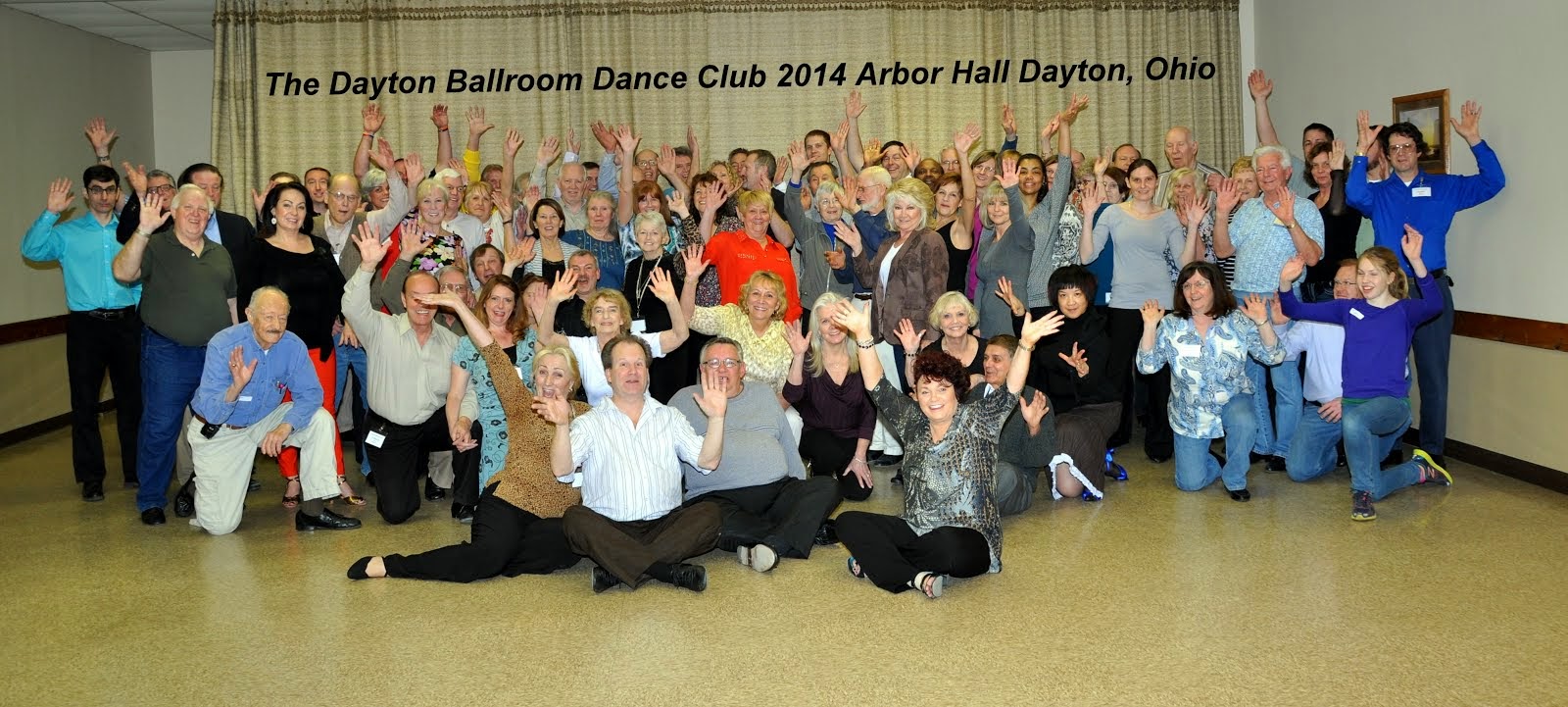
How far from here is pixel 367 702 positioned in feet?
11.1

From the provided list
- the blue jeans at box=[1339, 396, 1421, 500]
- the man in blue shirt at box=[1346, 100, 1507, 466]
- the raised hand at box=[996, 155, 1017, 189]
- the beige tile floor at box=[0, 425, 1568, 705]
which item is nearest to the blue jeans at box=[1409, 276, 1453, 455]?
the man in blue shirt at box=[1346, 100, 1507, 466]

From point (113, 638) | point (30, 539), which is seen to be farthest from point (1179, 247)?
point (30, 539)

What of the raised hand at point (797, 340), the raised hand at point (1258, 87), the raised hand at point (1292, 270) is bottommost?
the raised hand at point (797, 340)

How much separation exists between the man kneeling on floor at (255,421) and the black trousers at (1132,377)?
3816 millimetres

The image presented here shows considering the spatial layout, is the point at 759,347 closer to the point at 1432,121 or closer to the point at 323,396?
the point at 323,396

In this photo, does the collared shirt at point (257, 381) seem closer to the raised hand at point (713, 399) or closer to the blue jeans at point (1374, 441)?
the raised hand at point (713, 399)

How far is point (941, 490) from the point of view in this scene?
4.36 meters

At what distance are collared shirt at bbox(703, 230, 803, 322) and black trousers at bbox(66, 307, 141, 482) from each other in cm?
295

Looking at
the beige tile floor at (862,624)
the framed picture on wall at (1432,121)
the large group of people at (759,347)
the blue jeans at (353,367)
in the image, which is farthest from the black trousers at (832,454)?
the framed picture on wall at (1432,121)

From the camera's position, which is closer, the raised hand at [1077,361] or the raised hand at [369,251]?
the raised hand at [369,251]

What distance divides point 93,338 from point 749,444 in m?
3.56

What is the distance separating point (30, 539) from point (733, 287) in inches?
131

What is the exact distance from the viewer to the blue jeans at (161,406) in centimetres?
561

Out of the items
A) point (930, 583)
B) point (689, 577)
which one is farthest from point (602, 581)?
point (930, 583)
